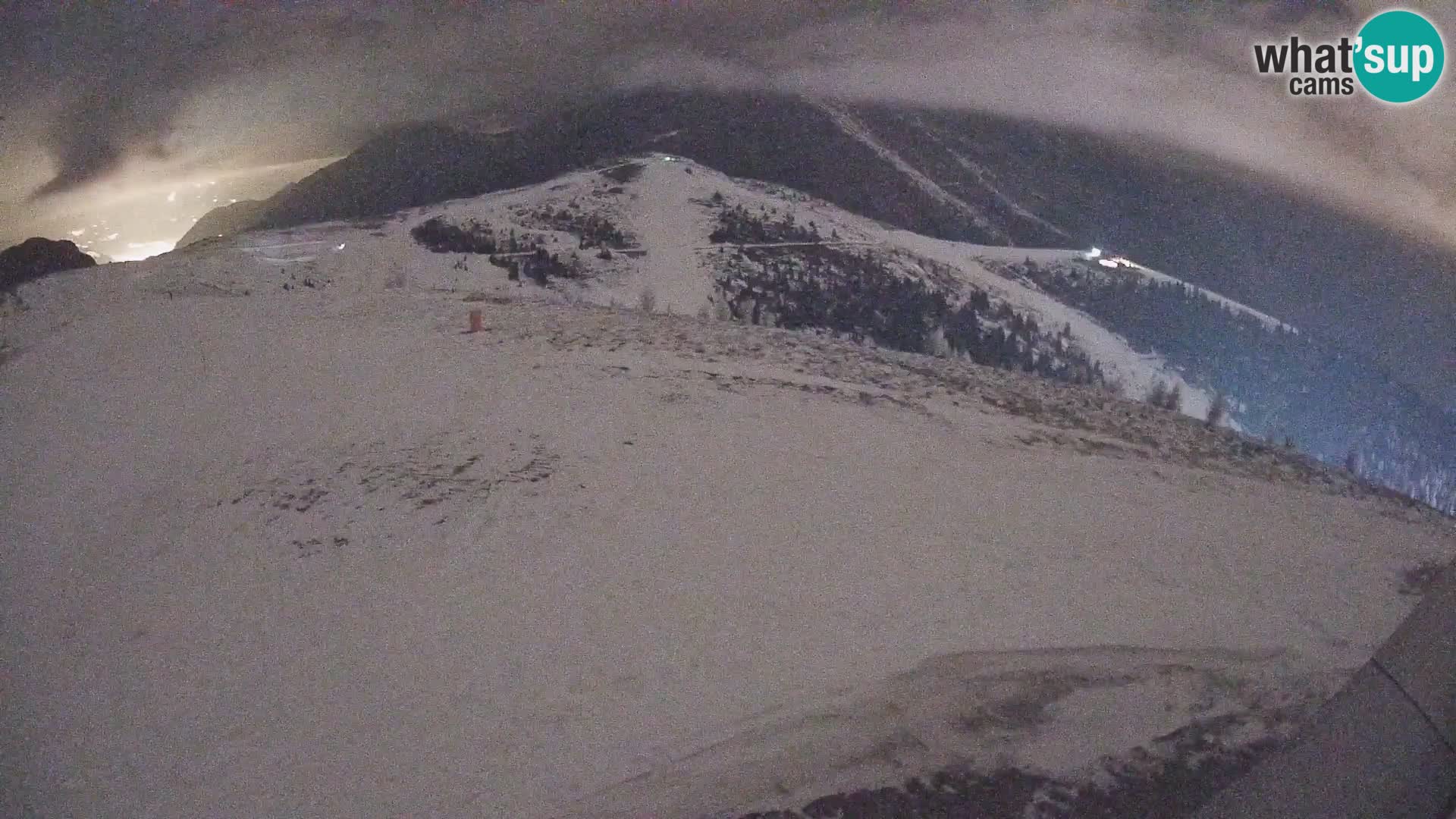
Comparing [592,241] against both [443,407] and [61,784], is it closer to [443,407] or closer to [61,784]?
[443,407]

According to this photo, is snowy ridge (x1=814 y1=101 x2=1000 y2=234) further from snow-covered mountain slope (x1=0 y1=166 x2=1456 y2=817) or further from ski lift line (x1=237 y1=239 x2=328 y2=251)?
ski lift line (x1=237 y1=239 x2=328 y2=251)

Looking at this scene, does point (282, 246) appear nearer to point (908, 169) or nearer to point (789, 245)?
point (789, 245)

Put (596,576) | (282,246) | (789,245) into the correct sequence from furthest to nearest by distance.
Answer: (789,245)
(282,246)
(596,576)

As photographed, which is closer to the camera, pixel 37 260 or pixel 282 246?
pixel 37 260

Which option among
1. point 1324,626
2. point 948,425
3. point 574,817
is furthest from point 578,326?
point 1324,626

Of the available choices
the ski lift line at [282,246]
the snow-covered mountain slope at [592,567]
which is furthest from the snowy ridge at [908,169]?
the ski lift line at [282,246]

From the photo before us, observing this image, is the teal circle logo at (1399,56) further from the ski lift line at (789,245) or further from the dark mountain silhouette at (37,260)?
the dark mountain silhouette at (37,260)

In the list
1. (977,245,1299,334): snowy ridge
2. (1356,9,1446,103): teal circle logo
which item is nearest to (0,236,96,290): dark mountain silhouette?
(977,245,1299,334): snowy ridge

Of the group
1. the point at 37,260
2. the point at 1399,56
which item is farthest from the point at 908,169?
the point at 37,260
